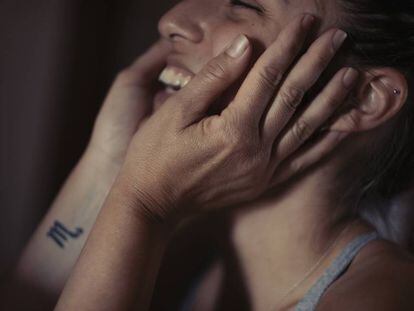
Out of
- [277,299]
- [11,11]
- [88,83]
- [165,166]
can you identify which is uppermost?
[11,11]

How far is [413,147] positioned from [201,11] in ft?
1.41

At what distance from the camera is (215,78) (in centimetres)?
80

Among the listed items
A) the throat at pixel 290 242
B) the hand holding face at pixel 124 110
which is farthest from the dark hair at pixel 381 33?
the hand holding face at pixel 124 110

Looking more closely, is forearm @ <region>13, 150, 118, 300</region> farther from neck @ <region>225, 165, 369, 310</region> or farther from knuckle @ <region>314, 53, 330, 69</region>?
knuckle @ <region>314, 53, 330, 69</region>

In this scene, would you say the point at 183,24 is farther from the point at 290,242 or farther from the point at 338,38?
the point at 290,242

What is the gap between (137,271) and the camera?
81cm

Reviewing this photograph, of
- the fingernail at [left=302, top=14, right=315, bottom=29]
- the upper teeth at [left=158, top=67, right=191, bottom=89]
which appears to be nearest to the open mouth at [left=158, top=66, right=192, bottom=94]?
the upper teeth at [left=158, top=67, right=191, bottom=89]

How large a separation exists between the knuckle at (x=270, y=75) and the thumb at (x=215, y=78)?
0.03 meters

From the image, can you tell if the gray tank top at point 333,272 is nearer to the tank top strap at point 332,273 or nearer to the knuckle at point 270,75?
the tank top strap at point 332,273

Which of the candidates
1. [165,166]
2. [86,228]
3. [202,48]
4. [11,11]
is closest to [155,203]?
[165,166]

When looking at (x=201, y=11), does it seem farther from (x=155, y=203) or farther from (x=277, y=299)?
(x=277, y=299)

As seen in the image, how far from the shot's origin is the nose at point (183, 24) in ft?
2.94

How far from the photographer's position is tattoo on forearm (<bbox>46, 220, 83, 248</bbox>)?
3.79 feet

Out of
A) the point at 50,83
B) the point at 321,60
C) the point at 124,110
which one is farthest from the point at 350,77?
the point at 50,83
